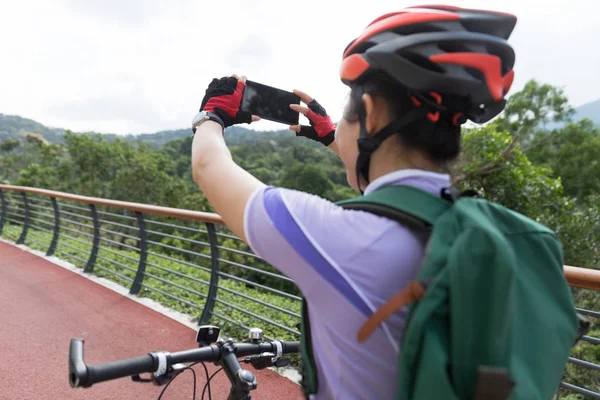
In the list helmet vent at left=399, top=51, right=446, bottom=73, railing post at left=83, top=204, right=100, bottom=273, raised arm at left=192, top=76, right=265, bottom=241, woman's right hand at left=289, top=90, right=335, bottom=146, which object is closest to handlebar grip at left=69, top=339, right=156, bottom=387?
raised arm at left=192, top=76, right=265, bottom=241

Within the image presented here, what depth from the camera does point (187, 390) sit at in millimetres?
3141

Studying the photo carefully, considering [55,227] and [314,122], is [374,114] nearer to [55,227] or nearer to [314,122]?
[314,122]

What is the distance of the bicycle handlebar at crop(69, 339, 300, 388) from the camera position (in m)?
1.03

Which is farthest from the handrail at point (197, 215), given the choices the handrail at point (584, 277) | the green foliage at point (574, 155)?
the green foliage at point (574, 155)

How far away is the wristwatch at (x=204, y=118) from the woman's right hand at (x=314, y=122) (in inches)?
14.1

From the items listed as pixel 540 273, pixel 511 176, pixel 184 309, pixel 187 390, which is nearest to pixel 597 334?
pixel 511 176

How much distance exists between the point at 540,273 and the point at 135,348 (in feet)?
12.2

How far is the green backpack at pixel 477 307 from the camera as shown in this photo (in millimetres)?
677

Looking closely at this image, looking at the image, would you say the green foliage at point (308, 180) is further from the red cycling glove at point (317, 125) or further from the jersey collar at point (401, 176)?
the jersey collar at point (401, 176)

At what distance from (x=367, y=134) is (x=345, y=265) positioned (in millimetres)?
306

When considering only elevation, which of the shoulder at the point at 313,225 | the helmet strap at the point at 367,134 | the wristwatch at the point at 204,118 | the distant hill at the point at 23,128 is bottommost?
the shoulder at the point at 313,225

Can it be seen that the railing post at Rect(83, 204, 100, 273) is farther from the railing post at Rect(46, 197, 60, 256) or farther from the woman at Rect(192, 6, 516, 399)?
the woman at Rect(192, 6, 516, 399)

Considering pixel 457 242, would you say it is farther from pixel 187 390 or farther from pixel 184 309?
pixel 184 309

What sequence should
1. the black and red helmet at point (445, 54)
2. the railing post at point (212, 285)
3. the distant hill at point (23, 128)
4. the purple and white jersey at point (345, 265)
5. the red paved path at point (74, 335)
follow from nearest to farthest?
1. the purple and white jersey at point (345, 265)
2. the black and red helmet at point (445, 54)
3. the red paved path at point (74, 335)
4. the railing post at point (212, 285)
5. the distant hill at point (23, 128)
